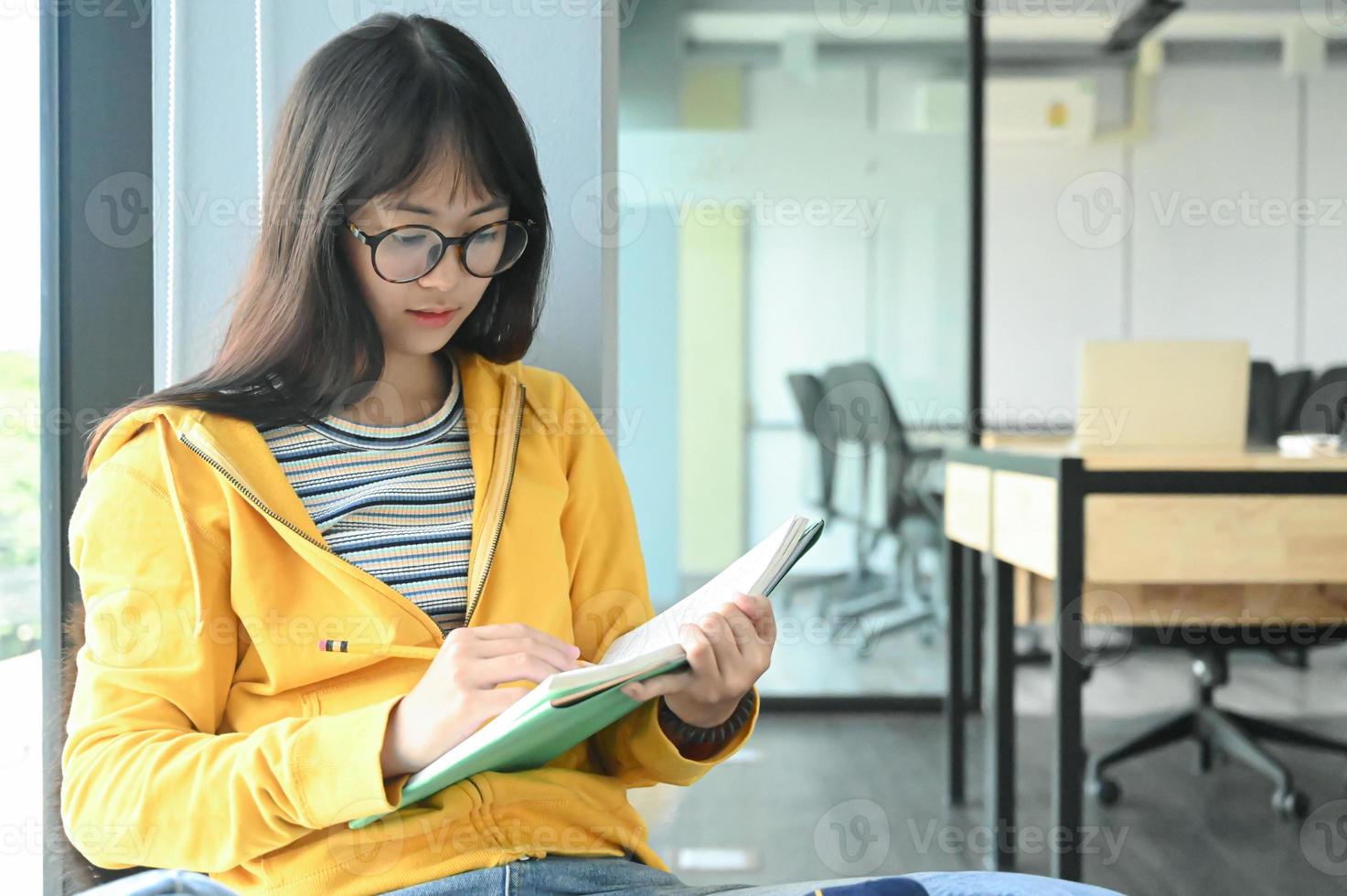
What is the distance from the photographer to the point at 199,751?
77 centimetres

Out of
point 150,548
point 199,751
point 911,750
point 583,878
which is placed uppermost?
point 150,548

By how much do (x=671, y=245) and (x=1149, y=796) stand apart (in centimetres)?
198

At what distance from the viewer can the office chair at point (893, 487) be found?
3367mm

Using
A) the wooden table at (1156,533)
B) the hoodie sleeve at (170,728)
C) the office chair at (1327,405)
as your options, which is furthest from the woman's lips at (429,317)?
the office chair at (1327,405)

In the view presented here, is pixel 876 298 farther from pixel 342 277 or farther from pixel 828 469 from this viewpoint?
pixel 342 277

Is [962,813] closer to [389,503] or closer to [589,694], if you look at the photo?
[389,503]

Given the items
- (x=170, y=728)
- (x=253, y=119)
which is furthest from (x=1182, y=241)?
(x=170, y=728)

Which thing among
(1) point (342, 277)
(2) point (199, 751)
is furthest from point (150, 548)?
(1) point (342, 277)

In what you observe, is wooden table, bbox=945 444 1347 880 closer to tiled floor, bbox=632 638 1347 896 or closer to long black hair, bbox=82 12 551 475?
tiled floor, bbox=632 638 1347 896

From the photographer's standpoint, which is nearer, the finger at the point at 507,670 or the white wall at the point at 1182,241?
the finger at the point at 507,670

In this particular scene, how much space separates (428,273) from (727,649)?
41cm

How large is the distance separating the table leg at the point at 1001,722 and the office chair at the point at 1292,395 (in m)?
2.79

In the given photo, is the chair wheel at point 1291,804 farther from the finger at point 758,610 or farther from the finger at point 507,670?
the finger at point 507,670

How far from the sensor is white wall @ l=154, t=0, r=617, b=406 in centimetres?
120
